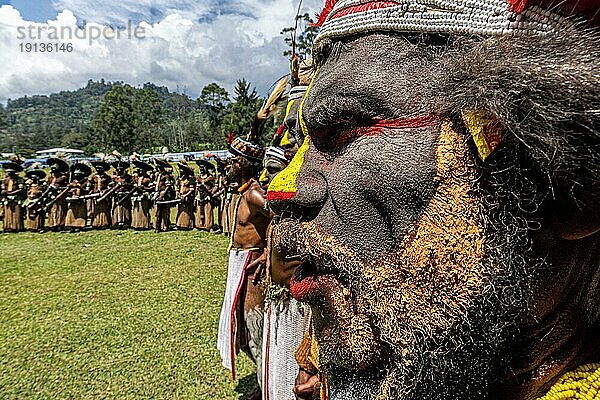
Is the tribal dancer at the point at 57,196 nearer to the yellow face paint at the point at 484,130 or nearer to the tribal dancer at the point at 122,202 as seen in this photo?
the tribal dancer at the point at 122,202

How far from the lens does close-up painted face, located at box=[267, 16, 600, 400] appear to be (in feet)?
3.12

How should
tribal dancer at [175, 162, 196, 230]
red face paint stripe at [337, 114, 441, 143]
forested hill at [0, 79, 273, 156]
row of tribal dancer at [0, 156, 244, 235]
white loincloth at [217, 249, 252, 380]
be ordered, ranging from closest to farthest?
1. red face paint stripe at [337, 114, 441, 143]
2. white loincloth at [217, 249, 252, 380]
3. tribal dancer at [175, 162, 196, 230]
4. row of tribal dancer at [0, 156, 244, 235]
5. forested hill at [0, 79, 273, 156]

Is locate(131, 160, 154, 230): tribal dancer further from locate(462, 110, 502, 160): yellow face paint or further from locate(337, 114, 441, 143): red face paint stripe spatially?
locate(462, 110, 502, 160): yellow face paint

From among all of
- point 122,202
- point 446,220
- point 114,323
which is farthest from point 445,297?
point 122,202

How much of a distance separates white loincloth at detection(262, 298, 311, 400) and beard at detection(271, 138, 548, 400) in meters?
2.12

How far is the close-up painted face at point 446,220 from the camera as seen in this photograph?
0.95m

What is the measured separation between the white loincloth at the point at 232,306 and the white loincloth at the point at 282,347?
2.43 feet

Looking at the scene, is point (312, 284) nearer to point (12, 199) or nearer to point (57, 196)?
point (57, 196)

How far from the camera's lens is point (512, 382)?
1.17 meters

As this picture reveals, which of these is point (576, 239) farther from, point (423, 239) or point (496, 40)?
point (496, 40)

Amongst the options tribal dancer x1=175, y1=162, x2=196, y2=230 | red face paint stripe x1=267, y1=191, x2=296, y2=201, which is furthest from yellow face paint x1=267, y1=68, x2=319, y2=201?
tribal dancer x1=175, y1=162, x2=196, y2=230

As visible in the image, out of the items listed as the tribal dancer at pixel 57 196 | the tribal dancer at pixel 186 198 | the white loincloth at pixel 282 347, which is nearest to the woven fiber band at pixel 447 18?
the white loincloth at pixel 282 347

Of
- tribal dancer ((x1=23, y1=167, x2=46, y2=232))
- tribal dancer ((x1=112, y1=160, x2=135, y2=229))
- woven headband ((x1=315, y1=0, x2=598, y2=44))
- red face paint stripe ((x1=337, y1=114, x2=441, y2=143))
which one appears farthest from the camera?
tribal dancer ((x1=112, y1=160, x2=135, y2=229))

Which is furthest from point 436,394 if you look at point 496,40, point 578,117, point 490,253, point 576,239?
point 496,40
